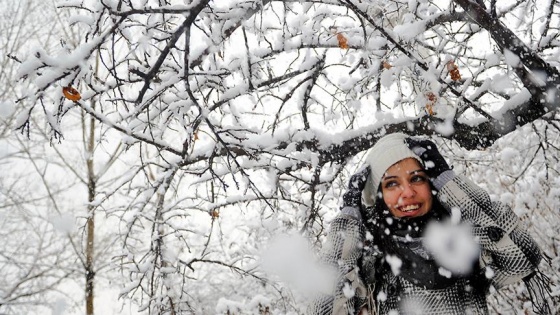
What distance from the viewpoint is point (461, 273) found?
6.91ft

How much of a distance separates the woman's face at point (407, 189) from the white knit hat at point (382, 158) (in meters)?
0.03

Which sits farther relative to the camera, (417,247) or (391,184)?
(391,184)

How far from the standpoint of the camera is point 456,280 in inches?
83.5

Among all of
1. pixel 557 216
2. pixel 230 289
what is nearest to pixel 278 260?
pixel 557 216

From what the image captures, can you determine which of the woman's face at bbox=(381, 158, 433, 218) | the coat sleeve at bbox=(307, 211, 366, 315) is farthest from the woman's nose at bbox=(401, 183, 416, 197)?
the coat sleeve at bbox=(307, 211, 366, 315)

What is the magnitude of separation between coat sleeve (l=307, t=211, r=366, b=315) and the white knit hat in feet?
0.78

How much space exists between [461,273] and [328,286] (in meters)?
0.67

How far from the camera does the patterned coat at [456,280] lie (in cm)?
205

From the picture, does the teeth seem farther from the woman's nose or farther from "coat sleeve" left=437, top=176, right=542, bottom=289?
"coat sleeve" left=437, top=176, right=542, bottom=289

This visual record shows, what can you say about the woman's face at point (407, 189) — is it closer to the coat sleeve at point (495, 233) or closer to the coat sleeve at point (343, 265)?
the coat sleeve at point (495, 233)

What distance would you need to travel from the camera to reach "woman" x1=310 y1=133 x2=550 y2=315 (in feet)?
6.84

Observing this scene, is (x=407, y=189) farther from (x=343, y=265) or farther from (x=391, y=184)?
(x=343, y=265)

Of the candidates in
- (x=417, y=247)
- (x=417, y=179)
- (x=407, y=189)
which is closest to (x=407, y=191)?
(x=407, y=189)

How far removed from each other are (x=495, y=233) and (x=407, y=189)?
464 mm
